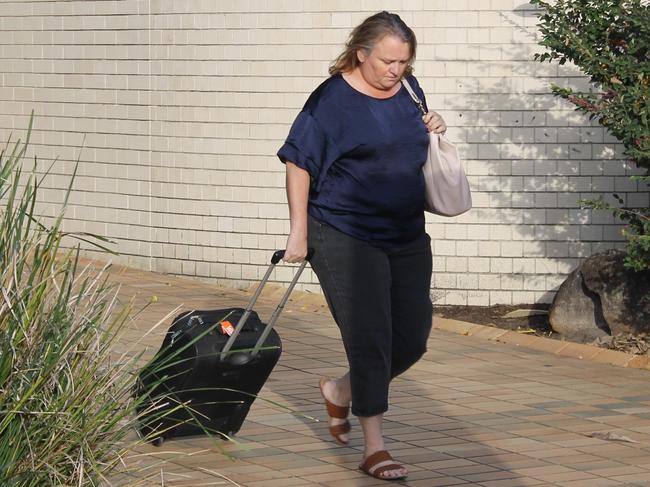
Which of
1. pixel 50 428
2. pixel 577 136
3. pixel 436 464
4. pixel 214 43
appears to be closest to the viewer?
pixel 50 428

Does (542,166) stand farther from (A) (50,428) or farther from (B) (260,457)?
(A) (50,428)

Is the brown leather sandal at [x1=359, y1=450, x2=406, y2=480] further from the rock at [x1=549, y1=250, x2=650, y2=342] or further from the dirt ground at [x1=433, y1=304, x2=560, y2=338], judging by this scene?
the dirt ground at [x1=433, y1=304, x2=560, y2=338]

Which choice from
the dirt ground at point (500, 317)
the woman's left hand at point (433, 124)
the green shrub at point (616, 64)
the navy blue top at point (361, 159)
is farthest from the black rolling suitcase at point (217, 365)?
the dirt ground at point (500, 317)

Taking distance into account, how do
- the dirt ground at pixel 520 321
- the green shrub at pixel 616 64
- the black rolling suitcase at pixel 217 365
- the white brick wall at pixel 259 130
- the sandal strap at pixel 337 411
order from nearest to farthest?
1. the black rolling suitcase at pixel 217 365
2. the sandal strap at pixel 337 411
3. the green shrub at pixel 616 64
4. the dirt ground at pixel 520 321
5. the white brick wall at pixel 259 130

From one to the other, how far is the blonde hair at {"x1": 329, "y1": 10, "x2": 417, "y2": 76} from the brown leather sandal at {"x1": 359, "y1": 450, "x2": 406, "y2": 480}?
172cm

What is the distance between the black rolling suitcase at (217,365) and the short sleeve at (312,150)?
0.40m

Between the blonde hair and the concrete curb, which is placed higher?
the blonde hair

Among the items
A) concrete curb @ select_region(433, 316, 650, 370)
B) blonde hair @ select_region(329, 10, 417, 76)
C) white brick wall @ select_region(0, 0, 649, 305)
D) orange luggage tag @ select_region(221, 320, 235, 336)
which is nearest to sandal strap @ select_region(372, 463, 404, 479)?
orange luggage tag @ select_region(221, 320, 235, 336)

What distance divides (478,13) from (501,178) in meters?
1.25

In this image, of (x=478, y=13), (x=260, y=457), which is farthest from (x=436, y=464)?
(x=478, y=13)

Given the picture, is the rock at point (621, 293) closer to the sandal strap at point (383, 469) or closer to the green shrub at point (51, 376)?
the sandal strap at point (383, 469)

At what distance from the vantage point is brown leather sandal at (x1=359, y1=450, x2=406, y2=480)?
638cm

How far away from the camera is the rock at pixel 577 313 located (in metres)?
9.88

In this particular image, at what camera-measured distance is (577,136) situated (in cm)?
1090
